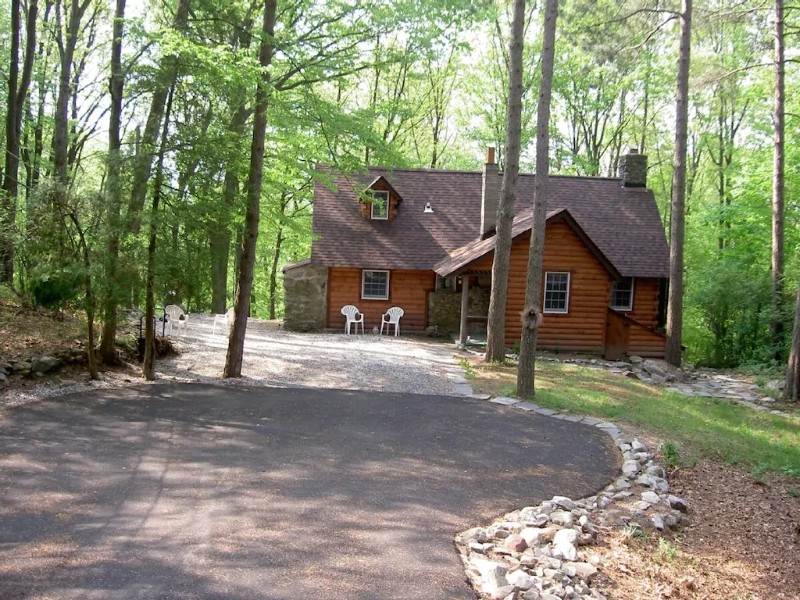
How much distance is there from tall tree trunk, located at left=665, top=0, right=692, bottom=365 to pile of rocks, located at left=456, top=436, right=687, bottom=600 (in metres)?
11.4

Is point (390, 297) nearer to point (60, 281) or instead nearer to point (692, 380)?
point (692, 380)

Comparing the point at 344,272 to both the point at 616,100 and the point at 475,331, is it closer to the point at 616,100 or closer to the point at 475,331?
the point at 475,331

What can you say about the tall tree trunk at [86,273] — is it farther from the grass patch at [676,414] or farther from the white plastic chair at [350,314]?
the white plastic chair at [350,314]

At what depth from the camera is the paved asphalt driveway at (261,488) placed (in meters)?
4.11

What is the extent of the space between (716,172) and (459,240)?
21.5m

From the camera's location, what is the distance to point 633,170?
23.8 meters

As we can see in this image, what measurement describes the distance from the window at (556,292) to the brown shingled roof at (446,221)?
235 cm

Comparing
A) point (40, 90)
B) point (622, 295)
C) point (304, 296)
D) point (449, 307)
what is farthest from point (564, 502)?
point (40, 90)

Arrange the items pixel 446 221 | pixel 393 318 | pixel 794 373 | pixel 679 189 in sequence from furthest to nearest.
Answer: pixel 446 221 < pixel 393 318 < pixel 679 189 < pixel 794 373

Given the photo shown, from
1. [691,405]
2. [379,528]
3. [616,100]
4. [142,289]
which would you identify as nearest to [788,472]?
[691,405]

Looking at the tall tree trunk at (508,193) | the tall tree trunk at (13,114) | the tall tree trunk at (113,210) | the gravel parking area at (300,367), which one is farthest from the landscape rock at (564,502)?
the tall tree trunk at (13,114)

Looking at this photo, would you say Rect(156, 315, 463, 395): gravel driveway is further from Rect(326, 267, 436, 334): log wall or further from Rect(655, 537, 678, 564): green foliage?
Rect(655, 537, 678, 564): green foliage

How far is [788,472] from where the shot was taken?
809 centimetres

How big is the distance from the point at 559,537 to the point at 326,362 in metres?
9.37
